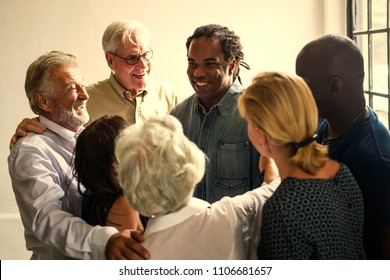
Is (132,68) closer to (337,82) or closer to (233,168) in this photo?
(233,168)

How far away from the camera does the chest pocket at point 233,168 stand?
206 centimetres

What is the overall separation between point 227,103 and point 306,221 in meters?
0.89

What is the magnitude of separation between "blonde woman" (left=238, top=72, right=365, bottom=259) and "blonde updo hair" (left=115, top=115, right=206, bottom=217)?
0.17 metres

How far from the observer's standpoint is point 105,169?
1.56 m

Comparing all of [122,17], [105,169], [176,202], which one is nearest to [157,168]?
[176,202]

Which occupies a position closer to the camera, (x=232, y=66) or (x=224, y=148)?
(x=224, y=148)

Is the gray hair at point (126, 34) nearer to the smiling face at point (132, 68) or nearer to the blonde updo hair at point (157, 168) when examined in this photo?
the smiling face at point (132, 68)

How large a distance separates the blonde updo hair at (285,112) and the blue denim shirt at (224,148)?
620 mm

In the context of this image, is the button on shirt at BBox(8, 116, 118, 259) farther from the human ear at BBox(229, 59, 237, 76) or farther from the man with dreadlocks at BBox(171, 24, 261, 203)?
the human ear at BBox(229, 59, 237, 76)

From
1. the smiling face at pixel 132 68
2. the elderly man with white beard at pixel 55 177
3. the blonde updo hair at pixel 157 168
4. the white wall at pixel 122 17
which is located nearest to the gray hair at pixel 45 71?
the elderly man with white beard at pixel 55 177

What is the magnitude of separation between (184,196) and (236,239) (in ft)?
0.57

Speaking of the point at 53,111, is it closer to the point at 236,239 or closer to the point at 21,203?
the point at 21,203

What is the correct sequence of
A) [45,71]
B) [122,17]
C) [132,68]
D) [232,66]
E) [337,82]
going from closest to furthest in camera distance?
[337,82] → [45,71] → [232,66] → [132,68] → [122,17]
